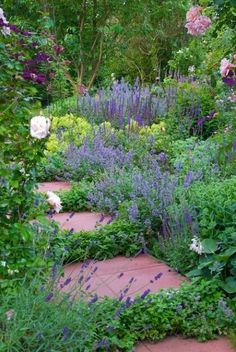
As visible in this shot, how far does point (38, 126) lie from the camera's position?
8.03 feet

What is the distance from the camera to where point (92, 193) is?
4.77 m

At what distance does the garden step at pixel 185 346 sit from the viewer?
2.73 metres

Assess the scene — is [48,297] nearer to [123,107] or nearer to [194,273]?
[194,273]

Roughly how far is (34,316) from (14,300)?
16cm

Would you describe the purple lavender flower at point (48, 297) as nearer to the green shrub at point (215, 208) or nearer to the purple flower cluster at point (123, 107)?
the green shrub at point (215, 208)

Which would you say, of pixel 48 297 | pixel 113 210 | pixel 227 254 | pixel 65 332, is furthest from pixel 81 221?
pixel 65 332

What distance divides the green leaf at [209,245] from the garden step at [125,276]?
0.94ft

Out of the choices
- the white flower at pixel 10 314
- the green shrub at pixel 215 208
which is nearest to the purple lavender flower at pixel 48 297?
the white flower at pixel 10 314

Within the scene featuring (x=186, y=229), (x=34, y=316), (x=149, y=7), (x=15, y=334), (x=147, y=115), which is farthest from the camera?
(x=149, y=7)

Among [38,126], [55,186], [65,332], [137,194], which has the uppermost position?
[38,126]

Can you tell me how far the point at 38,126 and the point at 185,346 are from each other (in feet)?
4.26

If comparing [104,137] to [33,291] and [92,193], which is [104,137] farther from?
[33,291]

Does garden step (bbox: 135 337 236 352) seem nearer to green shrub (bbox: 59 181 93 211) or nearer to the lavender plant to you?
the lavender plant

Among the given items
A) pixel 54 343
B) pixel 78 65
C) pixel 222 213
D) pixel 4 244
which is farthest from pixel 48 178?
pixel 78 65
